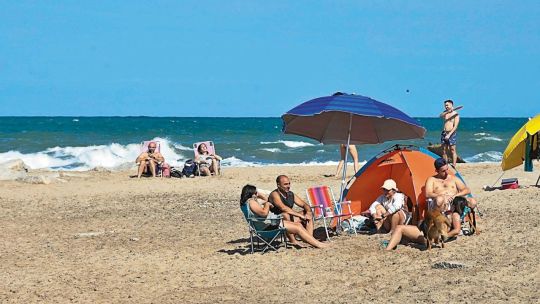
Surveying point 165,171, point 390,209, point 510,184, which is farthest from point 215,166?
point 390,209

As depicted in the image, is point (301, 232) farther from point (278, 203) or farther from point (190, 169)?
point (190, 169)

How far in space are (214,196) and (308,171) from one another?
5918 mm

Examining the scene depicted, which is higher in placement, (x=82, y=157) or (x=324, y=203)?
(x=324, y=203)

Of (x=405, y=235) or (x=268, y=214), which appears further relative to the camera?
(x=268, y=214)

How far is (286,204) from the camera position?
9086 millimetres

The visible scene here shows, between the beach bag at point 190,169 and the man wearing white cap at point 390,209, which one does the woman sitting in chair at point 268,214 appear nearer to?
the man wearing white cap at point 390,209

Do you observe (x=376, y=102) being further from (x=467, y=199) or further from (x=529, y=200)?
(x=529, y=200)

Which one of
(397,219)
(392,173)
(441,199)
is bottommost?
(397,219)

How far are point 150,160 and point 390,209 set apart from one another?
8.47m

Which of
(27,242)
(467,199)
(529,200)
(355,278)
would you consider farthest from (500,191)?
(27,242)

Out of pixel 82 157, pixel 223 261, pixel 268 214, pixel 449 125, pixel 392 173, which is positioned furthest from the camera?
pixel 82 157

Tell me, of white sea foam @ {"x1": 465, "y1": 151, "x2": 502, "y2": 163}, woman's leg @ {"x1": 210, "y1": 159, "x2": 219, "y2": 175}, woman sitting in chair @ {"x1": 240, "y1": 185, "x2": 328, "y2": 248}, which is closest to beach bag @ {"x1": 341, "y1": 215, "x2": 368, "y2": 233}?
woman sitting in chair @ {"x1": 240, "y1": 185, "x2": 328, "y2": 248}

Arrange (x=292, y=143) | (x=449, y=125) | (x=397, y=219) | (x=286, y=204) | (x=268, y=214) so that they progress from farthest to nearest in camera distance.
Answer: (x=292, y=143)
(x=449, y=125)
(x=397, y=219)
(x=286, y=204)
(x=268, y=214)

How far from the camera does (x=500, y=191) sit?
42.3 feet
